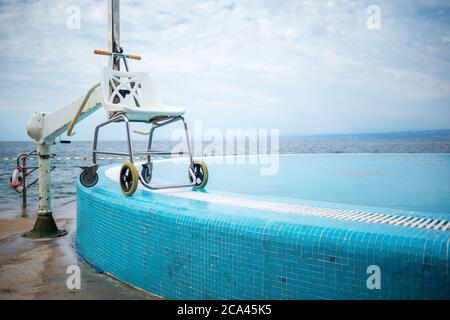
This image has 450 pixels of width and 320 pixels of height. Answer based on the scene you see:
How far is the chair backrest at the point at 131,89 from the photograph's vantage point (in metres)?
4.44

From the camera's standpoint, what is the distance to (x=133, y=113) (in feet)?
13.0

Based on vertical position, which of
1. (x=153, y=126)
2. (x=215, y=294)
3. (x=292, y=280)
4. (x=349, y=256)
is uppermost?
(x=153, y=126)

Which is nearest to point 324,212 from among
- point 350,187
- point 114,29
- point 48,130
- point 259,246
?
point 259,246

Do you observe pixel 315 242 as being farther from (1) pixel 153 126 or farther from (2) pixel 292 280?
(1) pixel 153 126

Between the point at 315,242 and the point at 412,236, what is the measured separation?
0.56 meters

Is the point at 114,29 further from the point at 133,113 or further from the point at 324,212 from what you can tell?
the point at 324,212

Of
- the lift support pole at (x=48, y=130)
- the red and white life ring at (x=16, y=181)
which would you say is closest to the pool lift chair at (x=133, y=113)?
the lift support pole at (x=48, y=130)

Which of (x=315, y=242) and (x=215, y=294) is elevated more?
(x=315, y=242)

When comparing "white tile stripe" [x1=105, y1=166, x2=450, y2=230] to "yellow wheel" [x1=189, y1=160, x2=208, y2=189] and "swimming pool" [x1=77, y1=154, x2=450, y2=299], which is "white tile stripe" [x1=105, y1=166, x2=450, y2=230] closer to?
"swimming pool" [x1=77, y1=154, x2=450, y2=299]

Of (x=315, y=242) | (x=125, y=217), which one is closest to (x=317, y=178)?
(x=125, y=217)

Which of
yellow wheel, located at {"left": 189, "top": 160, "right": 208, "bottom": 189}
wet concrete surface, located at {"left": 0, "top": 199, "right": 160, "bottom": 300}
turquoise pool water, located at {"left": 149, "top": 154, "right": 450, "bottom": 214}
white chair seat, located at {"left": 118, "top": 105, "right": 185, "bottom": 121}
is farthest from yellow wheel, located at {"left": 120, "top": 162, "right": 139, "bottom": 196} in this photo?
turquoise pool water, located at {"left": 149, "top": 154, "right": 450, "bottom": 214}

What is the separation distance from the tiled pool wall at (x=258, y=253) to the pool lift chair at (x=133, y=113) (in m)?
0.36
